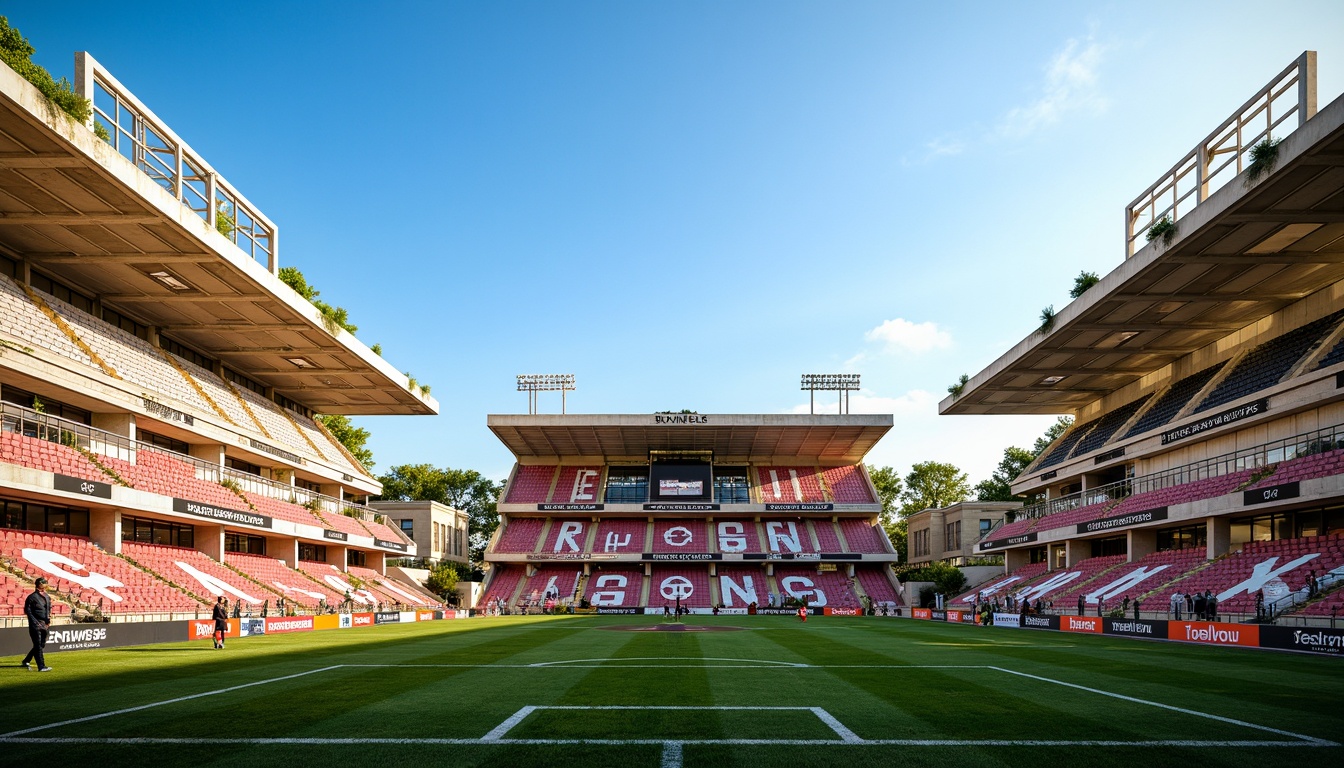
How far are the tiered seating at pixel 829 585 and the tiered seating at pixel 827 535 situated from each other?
2.13m

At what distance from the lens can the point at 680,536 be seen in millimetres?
71000

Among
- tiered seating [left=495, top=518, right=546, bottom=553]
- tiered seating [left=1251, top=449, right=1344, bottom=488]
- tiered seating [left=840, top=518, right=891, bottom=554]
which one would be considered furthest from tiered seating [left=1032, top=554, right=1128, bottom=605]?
tiered seating [left=495, top=518, right=546, bottom=553]

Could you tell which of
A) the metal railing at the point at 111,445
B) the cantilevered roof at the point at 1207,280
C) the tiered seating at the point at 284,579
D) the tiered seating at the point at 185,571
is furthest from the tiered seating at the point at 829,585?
the tiered seating at the point at 185,571

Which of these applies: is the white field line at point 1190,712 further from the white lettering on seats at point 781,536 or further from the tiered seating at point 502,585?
the tiered seating at point 502,585

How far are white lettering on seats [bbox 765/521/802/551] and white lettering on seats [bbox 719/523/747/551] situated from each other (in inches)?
84.5

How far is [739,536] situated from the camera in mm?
70625

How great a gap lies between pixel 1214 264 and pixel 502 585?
5377cm

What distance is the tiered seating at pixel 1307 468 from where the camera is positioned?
30.4m

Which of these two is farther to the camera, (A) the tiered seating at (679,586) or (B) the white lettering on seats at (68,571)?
(A) the tiered seating at (679,586)

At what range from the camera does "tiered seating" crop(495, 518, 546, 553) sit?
230 feet

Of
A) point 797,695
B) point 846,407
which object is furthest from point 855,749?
point 846,407

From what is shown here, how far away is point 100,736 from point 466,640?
2036cm

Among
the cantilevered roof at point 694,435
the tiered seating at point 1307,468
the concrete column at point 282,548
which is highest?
the cantilevered roof at point 694,435

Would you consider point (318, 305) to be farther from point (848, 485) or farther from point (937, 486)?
point (937, 486)
